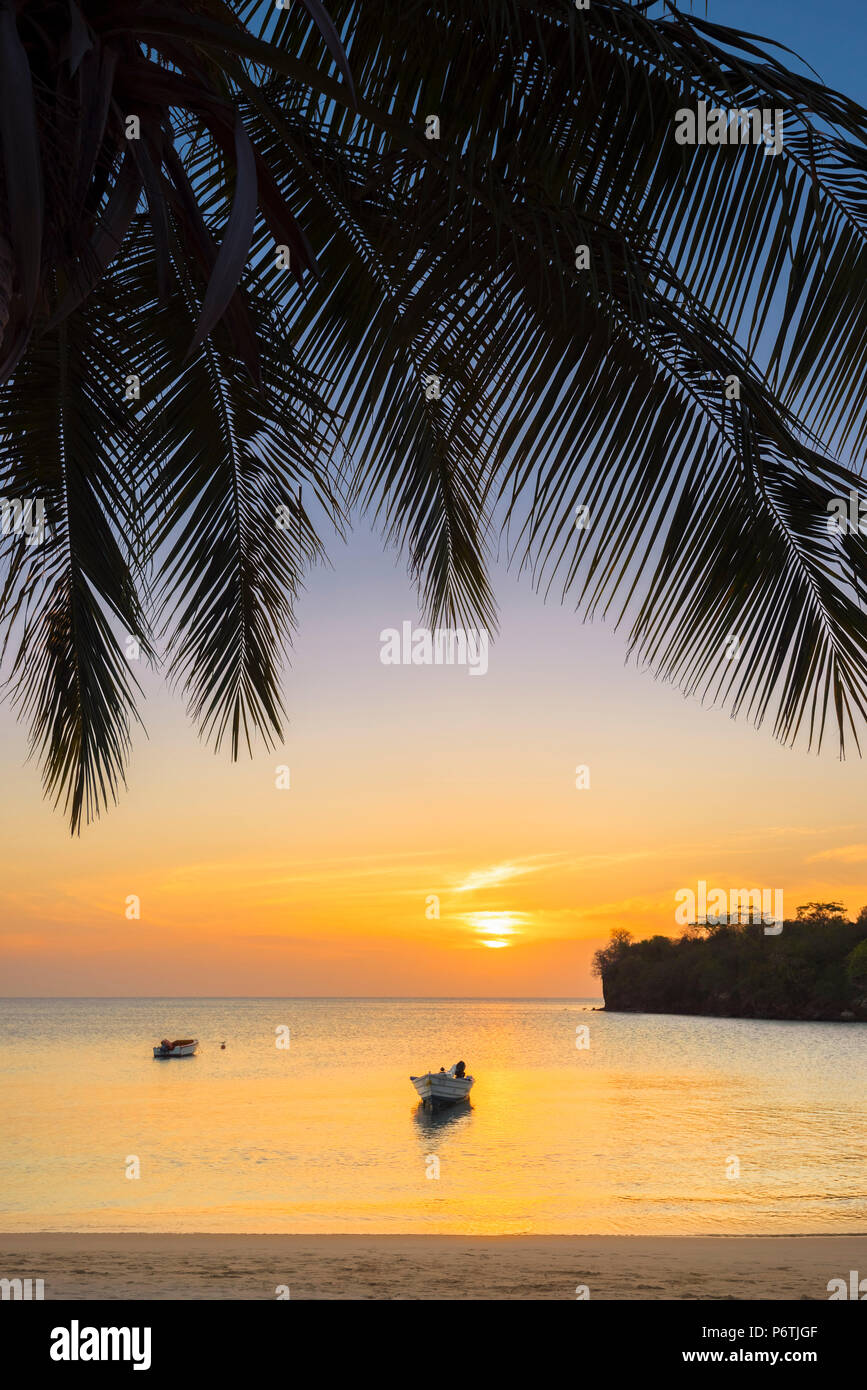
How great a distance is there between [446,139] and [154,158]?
94 centimetres

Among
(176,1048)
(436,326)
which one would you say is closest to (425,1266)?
(436,326)

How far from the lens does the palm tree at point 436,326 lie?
96.0 inches

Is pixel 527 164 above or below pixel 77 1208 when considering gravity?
above

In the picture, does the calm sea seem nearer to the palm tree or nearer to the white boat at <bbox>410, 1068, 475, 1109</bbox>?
the white boat at <bbox>410, 1068, 475, 1109</bbox>

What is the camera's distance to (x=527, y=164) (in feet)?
9.73

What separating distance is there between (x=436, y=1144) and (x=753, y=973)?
203 feet

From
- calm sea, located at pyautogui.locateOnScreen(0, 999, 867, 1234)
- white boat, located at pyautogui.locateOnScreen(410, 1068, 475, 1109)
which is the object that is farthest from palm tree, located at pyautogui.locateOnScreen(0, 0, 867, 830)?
white boat, located at pyautogui.locateOnScreen(410, 1068, 475, 1109)

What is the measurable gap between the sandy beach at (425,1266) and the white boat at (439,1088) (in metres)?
18.8

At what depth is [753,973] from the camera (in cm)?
8112

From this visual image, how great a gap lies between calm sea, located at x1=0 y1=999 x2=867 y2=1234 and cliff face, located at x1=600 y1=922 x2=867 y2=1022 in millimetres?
13793

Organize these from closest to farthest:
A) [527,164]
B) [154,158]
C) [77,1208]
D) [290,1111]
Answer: [154,158] < [527,164] < [77,1208] < [290,1111]

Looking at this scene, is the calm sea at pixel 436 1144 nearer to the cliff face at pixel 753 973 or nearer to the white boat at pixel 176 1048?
the white boat at pixel 176 1048
